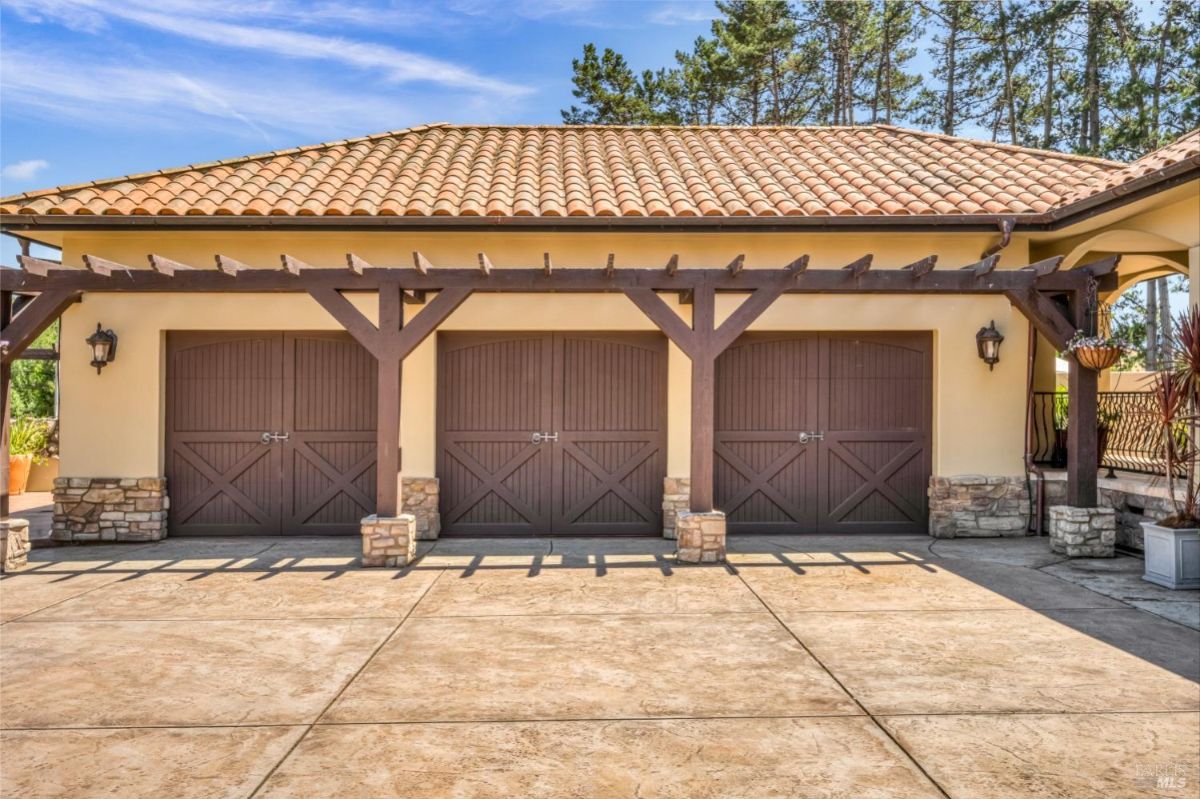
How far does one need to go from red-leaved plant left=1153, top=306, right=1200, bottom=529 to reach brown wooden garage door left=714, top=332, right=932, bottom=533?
7.94 ft

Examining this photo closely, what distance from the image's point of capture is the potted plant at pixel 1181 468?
635 cm

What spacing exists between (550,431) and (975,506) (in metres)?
4.88

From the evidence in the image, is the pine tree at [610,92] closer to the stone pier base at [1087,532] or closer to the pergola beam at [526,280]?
the pergola beam at [526,280]

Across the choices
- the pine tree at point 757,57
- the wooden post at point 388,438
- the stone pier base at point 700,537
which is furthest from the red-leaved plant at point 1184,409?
the pine tree at point 757,57

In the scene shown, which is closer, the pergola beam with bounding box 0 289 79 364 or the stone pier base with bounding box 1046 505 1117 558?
the pergola beam with bounding box 0 289 79 364

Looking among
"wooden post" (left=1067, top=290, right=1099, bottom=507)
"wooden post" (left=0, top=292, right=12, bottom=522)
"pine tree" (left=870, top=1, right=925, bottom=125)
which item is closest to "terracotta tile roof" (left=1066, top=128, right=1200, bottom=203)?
"wooden post" (left=1067, top=290, right=1099, bottom=507)

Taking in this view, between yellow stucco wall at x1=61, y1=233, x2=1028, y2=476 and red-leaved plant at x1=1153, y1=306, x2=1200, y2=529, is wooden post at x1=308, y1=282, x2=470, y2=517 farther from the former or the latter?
red-leaved plant at x1=1153, y1=306, x2=1200, y2=529

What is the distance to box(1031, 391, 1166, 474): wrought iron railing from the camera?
8250mm

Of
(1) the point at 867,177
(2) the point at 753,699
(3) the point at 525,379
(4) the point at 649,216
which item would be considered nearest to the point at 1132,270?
(1) the point at 867,177

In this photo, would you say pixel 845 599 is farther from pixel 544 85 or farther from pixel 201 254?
pixel 544 85

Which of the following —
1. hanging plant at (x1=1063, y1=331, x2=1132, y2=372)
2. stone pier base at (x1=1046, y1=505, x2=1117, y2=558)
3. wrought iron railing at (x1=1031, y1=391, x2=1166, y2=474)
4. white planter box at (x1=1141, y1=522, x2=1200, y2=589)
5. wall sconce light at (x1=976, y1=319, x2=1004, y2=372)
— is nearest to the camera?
white planter box at (x1=1141, y1=522, x2=1200, y2=589)

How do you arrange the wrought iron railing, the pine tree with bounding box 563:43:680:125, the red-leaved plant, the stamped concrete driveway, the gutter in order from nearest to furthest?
the stamped concrete driveway < the red-leaved plant < the gutter < the wrought iron railing < the pine tree with bounding box 563:43:680:125

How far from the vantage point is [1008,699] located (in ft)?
13.1

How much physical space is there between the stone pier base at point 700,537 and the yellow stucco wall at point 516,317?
1375mm
